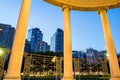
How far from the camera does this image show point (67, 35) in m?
36.3

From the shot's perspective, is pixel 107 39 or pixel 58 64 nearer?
pixel 107 39

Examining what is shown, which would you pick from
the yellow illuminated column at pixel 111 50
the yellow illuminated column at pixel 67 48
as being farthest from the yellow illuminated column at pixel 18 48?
the yellow illuminated column at pixel 111 50

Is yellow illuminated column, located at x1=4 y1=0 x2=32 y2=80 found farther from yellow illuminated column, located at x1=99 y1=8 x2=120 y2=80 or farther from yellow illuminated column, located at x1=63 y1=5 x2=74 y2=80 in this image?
yellow illuminated column, located at x1=99 y1=8 x2=120 y2=80

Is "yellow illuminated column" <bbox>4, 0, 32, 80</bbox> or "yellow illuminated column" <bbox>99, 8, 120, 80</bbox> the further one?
"yellow illuminated column" <bbox>99, 8, 120, 80</bbox>

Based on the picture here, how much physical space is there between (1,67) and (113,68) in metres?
34.4

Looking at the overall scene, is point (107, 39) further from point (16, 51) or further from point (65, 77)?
point (16, 51)

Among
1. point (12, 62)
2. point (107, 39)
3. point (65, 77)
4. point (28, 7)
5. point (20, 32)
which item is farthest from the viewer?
point (107, 39)

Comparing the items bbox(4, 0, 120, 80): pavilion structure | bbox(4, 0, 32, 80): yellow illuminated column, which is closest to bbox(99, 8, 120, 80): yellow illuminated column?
bbox(4, 0, 120, 80): pavilion structure

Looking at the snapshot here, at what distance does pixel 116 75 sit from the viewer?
33.2m

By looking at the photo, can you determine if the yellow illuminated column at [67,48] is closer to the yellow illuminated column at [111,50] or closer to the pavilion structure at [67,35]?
the pavilion structure at [67,35]

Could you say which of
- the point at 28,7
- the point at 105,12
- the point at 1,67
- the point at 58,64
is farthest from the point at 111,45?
the point at 1,67

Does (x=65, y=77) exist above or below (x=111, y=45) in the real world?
below

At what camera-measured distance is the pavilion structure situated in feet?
74.3

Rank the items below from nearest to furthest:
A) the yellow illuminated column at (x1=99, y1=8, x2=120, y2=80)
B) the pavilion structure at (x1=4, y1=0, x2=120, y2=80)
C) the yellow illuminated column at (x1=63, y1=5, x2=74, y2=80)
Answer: the pavilion structure at (x1=4, y1=0, x2=120, y2=80)
the yellow illuminated column at (x1=63, y1=5, x2=74, y2=80)
the yellow illuminated column at (x1=99, y1=8, x2=120, y2=80)
